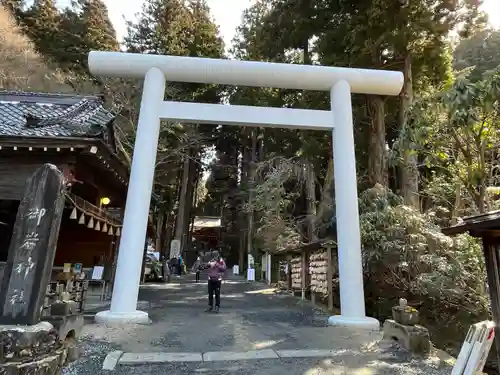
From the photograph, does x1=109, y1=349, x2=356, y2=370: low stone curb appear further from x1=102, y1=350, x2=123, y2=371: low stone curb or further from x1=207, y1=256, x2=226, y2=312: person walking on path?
x1=207, y1=256, x2=226, y2=312: person walking on path

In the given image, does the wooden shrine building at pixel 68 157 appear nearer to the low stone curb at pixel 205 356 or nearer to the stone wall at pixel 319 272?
the low stone curb at pixel 205 356

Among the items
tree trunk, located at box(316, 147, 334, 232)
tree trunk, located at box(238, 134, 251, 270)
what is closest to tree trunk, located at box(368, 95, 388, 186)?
tree trunk, located at box(316, 147, 334, 232)

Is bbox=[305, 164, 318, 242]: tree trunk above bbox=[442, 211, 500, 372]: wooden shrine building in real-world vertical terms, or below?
above

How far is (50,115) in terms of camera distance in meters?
9.01

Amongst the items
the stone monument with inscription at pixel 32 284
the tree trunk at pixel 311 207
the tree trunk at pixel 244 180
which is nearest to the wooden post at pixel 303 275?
the tree trunk at pixel 311 207

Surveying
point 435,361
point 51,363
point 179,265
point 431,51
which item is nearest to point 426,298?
point 435,361

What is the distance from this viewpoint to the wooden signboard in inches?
147

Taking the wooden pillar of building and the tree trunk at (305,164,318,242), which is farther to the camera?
the tree trunk at (305,164,318,242)

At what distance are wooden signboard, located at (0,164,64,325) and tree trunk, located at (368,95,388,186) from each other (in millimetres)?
10740

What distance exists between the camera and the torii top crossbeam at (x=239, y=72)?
25.7 ft

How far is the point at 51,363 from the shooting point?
3598 millimetres

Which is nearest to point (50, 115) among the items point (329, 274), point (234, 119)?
point (234, 119)

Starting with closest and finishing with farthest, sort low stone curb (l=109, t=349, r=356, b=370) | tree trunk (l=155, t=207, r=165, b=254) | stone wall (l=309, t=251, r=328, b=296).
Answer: low stone curb (l=109, t=349, r=356, b=370)
stone wall (l=309, t=251, r=328, b=296)
tree trunk (l=155, t=207, r=165, b=254)

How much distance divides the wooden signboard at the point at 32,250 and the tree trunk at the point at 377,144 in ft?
35.2
